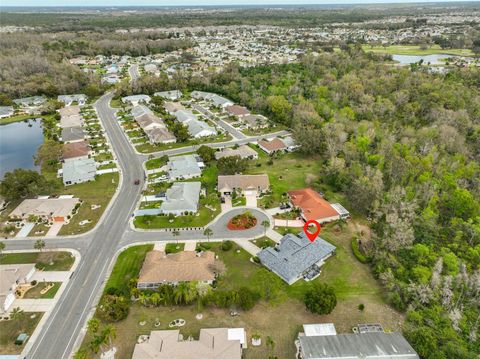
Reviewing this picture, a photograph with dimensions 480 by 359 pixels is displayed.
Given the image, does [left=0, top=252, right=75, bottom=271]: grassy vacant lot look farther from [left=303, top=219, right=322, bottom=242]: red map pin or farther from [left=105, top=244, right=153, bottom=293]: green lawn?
[left=303, top=219, right=322, bottom=242]: red map pin

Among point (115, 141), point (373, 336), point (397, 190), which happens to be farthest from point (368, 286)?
point (115, 141)

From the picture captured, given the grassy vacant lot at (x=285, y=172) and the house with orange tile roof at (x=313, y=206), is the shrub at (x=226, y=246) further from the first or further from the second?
the house with orange tile roof at (x=313, y=206)

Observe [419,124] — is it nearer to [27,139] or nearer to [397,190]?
[397,190]

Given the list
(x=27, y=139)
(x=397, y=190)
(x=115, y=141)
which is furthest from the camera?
(x=27, y=139)

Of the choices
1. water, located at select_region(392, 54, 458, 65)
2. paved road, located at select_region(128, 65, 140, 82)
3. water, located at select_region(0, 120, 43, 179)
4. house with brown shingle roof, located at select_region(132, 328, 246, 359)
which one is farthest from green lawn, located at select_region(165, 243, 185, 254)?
water, located at select_region(392, 54, 458, 65)

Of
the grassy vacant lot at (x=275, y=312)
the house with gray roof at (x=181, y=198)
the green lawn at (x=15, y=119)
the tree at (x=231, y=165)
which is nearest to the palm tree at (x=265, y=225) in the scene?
the grassy vacant lot at (x=275, y=312)

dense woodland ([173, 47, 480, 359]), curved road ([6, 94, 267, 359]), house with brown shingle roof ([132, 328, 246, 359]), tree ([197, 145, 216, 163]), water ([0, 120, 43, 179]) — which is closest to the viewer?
house with brown shingle roof ([132, 328, 246, 359])

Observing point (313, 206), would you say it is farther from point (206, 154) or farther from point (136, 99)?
point (136, 99)
